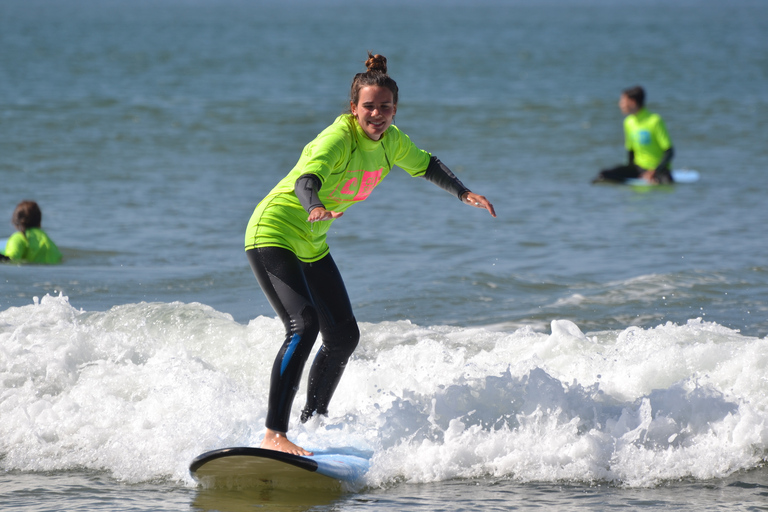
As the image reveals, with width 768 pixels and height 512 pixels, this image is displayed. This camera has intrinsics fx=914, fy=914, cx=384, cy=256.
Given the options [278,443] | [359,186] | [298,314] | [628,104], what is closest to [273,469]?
[278,443]

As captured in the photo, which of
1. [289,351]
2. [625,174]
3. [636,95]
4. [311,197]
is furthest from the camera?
[625,174]

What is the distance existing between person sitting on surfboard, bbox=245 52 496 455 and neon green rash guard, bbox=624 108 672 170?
1178cm

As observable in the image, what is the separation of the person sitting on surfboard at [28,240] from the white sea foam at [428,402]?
9.42ft

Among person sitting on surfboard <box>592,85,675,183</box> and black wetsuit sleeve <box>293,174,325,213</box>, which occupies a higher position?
person sitting on surfboard <box>592,85,675,183</box>

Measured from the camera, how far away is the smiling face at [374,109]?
4199 millimetres

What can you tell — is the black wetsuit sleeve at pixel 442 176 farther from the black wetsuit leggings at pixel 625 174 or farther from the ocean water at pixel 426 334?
A: the black wetsuit leggings at pixel 625 174

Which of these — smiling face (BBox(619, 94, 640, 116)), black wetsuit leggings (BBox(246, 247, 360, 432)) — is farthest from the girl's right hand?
smiling face (BBox(619, 94, 640, 116))

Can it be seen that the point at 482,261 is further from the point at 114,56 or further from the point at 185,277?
the point at 114,56

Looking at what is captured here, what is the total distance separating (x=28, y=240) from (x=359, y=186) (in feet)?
19.1

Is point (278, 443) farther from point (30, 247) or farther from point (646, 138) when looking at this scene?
point (646, 138)

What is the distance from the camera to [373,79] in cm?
422

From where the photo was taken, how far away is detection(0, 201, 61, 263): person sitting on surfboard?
9.05m

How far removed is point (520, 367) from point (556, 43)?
62.7m

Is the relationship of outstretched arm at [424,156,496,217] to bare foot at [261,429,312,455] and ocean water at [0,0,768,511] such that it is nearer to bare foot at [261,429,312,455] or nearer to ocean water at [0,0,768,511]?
ocean water at [0,0,768,511]
